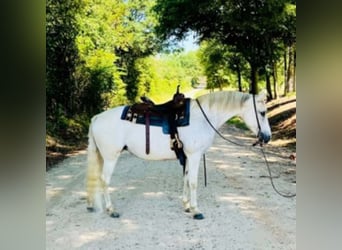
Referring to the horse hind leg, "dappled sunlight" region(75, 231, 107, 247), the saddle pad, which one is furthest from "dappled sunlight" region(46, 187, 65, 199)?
the saddle pad

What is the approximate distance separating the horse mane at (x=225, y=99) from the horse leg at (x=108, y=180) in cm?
58

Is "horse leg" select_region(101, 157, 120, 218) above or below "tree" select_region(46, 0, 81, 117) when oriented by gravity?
below

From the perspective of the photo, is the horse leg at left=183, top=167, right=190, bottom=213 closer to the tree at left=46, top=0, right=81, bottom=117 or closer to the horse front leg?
the horse front leg

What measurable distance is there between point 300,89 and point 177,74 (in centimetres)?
65

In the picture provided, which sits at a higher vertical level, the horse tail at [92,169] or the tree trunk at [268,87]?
the tree trunk at [268,87]

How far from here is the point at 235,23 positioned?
2422 millimetres

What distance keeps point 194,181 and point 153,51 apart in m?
0.72

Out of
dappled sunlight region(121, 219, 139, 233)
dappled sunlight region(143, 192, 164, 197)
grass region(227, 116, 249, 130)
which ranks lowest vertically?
dappled sunlight region(121, 219, 139, 233)

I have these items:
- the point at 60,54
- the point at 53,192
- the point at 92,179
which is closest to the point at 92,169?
the point at 92,179

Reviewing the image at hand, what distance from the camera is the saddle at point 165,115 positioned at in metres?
2.45

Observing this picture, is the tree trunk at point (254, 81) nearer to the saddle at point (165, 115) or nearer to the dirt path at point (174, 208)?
the dirt path at point (174, 208)

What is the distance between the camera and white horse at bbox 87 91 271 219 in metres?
2.42

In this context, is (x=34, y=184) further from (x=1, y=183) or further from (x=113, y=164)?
(x=113, y=164)

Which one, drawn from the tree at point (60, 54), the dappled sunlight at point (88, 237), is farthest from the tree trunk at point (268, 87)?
the dappled sunlight at point (88, 237)
